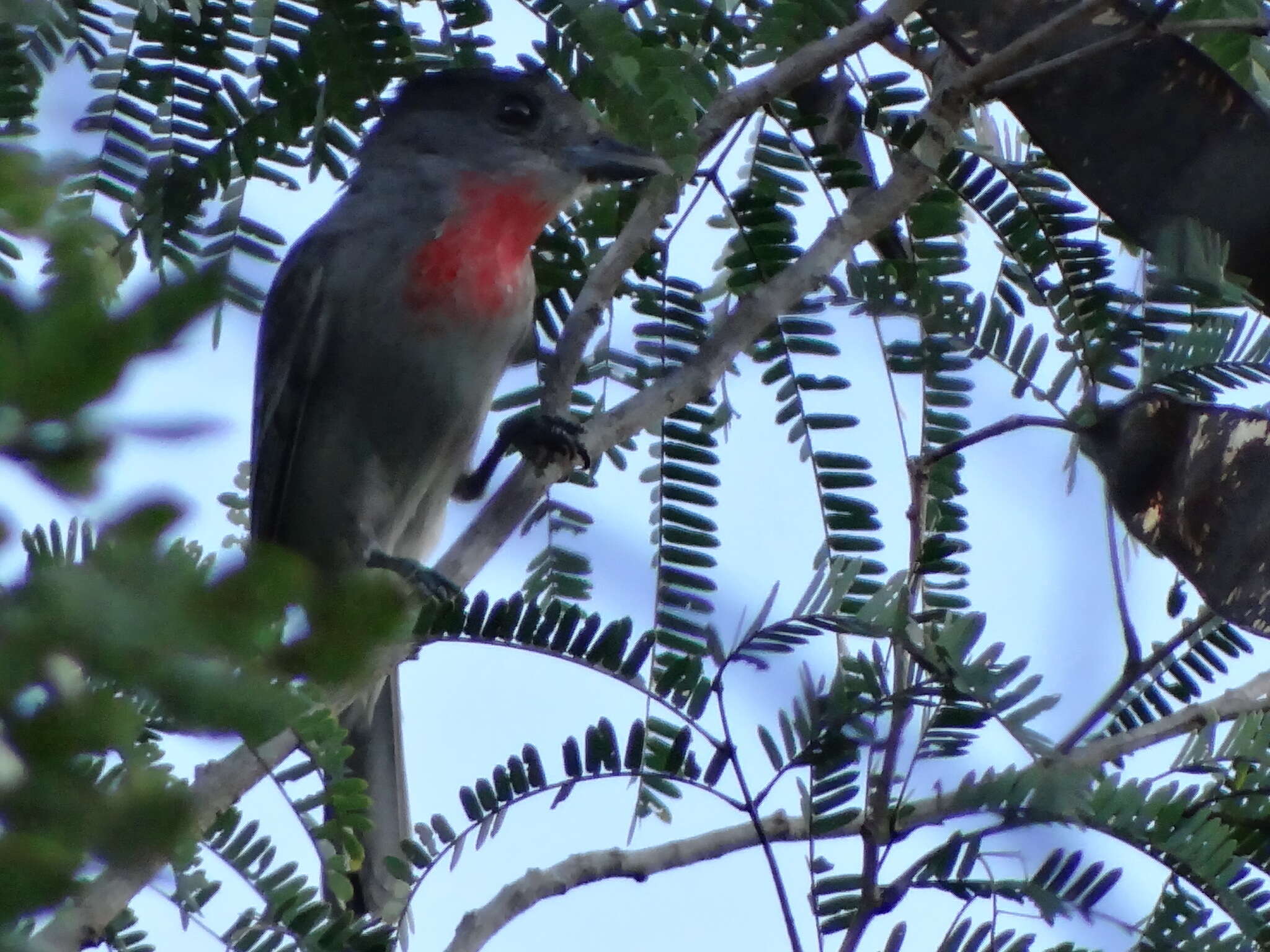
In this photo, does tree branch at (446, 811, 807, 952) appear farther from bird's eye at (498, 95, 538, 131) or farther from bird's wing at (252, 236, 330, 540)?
bird's eye at (498, 95, 538, 131)

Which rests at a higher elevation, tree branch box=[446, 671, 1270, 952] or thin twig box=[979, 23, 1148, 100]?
thin twig box=[979, 23, 1148, 100]

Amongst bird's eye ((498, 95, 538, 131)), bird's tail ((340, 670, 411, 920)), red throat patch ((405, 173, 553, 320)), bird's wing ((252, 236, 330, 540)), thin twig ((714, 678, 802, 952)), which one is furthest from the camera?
bird's eye ((498, 95, 538, 131))

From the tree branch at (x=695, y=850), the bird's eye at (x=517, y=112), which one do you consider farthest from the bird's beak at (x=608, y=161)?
the tree branch at (x=695, y=850)

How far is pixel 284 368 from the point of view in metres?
3.71

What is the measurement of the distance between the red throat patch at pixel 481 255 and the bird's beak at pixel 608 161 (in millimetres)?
147

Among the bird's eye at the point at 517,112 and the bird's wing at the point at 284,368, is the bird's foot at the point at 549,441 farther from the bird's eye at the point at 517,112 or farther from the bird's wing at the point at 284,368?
the bird's eye at the point at 517,112

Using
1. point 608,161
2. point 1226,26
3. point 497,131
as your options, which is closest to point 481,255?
point 608,161

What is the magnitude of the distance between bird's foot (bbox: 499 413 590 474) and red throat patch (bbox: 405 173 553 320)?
0.64m

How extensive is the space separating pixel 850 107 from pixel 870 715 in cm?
148

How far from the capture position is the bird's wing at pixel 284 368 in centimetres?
366

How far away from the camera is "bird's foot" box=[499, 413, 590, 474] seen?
2.80 metres

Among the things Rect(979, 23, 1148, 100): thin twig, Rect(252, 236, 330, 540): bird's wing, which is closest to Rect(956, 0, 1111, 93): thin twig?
Rect(979, 23, 1148, 100): thin twig

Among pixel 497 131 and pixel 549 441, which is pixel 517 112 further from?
pixel 549 441

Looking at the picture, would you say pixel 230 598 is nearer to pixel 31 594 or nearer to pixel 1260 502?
pixel 31 594
